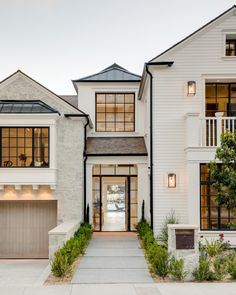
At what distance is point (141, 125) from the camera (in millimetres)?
19859

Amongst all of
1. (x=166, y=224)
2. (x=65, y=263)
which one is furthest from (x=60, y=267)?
(x=166, y=224)

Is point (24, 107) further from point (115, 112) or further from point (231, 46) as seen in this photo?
point (231, 46)

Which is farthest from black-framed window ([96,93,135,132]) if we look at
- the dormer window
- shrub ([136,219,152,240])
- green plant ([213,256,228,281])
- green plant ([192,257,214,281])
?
green plant ([192,257,214,281])

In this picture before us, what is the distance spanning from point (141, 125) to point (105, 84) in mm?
2682

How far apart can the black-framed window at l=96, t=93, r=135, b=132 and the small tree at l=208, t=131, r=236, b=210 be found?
8584 mm

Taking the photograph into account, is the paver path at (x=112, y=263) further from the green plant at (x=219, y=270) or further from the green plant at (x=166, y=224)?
the green plant at (x=219, y=270)

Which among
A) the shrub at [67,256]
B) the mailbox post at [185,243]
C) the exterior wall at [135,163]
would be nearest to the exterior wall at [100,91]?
the exterior wall at [135,163]

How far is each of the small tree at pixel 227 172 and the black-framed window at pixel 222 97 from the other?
4823mm

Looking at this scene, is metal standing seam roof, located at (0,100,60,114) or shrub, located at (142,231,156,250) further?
metal standing seam roof, located at (0,100,60,114)

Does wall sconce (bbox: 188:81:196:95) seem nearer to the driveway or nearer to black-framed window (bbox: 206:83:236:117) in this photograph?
black-framed window (bbox: 206:83:236:117)

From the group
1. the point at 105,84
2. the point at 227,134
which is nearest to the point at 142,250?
the point at 227,134

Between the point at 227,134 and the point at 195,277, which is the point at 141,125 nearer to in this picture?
the point at 227,134

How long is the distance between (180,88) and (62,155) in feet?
18.8

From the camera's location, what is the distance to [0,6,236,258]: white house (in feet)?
48.1
